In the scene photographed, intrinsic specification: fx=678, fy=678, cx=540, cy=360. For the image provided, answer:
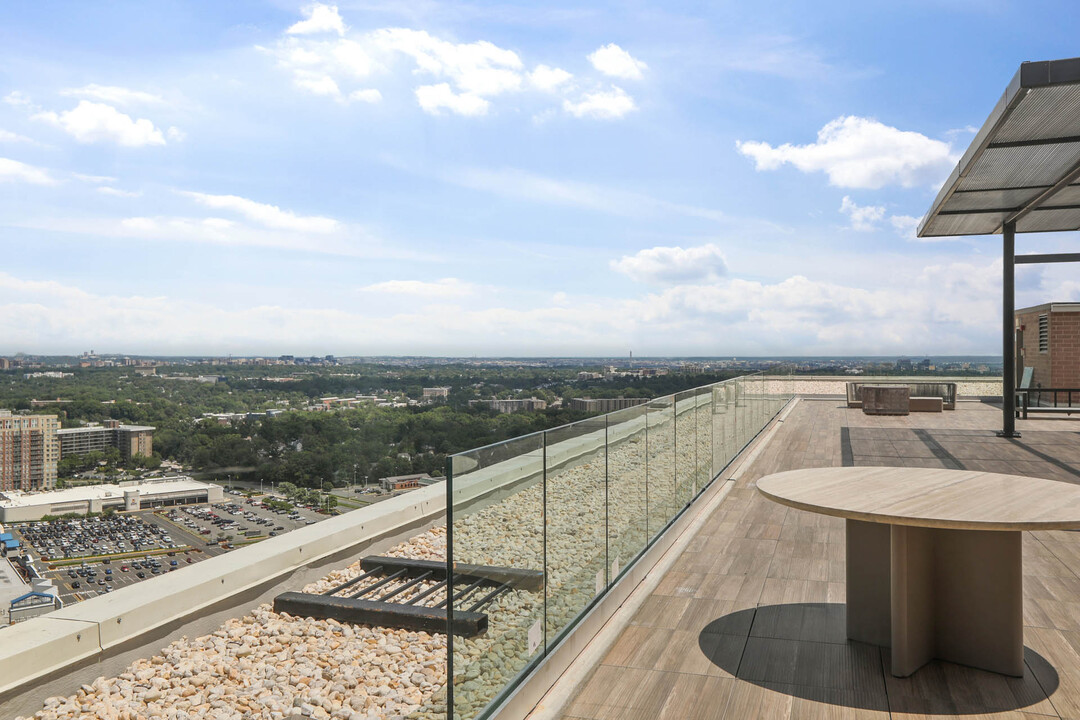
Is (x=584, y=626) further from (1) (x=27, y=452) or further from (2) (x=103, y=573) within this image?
(1) (x=27, y=452)

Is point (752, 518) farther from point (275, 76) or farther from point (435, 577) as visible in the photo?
point (275, 76)

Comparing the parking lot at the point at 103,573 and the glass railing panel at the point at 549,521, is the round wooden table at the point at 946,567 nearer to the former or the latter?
the glass railing panel at the point at 549,521

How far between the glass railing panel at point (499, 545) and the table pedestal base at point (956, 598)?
1.65 metres

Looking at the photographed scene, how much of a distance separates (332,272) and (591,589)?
194276 millimetres

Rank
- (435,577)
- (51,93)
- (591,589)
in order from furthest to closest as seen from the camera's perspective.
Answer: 1. (51,93)
2. (435,577)
3. (591,589)

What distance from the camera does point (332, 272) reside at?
615 feet

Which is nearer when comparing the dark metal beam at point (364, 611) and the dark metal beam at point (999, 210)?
the dark metal beam at point (364, 611)

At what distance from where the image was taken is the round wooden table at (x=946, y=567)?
2984 millimetres


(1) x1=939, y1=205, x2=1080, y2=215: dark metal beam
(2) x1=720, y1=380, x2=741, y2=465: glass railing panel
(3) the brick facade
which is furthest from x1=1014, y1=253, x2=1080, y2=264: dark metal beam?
(3) the brick facade

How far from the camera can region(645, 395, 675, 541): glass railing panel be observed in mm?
5141

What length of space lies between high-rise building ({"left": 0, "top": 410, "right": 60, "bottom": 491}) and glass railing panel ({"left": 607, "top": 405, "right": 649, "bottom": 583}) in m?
45.7

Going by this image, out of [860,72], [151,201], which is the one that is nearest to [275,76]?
[151,201]

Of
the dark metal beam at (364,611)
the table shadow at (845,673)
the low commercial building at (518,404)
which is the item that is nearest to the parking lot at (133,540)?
the low commercial building at (518,404)

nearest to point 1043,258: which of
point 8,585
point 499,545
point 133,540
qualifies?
point 499,545
